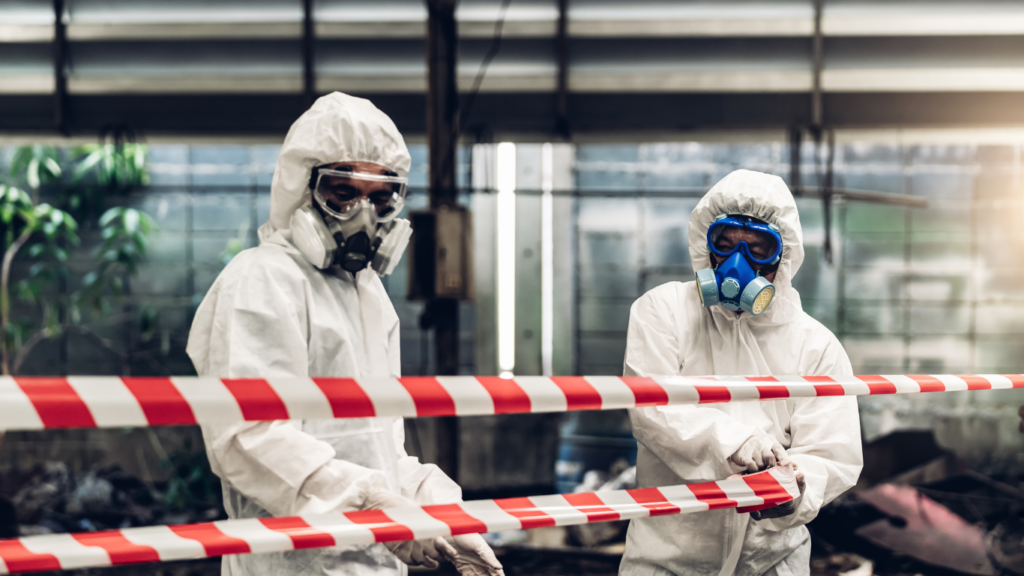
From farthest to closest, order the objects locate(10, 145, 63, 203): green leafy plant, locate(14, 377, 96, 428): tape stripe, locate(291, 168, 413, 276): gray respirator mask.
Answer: locate(10, 145, 63, 203): green leafy plant, locate(291, 168, 413, 276): gray respirator mask, locate(14, 377, 96, 428): tape stripe

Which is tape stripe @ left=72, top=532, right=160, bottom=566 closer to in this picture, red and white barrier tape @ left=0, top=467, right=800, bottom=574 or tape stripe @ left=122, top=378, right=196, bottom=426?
red and white barrier tape @ left=0, top=467, right=800, bottom=574

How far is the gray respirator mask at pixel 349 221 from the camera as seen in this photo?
1.56 metres

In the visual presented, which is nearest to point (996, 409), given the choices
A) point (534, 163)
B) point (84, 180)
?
point (534, 163)

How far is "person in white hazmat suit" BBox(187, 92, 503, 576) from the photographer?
1.37 metres

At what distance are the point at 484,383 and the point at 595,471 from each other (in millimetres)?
4481

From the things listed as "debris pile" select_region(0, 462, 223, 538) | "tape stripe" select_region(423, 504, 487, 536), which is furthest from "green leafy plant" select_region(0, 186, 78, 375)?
"tape stripe" select_region(423, 504, 487, 536)

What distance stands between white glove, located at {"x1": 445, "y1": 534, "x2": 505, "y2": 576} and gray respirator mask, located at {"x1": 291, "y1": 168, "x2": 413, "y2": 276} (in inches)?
23.9

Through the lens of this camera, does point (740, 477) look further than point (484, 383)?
Yes

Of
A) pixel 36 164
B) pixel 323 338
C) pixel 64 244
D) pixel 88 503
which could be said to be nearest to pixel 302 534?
pixel 323 338

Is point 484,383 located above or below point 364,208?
below

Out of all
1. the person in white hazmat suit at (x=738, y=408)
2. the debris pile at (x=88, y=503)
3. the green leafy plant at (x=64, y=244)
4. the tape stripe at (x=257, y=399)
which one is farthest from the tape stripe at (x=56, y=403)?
the green leafy plant at (x=64, y=244)

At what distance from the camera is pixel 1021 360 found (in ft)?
18.9

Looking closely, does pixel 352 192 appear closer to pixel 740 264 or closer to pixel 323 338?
pixel 323 338

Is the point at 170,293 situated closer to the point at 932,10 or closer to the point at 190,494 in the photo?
the point at 190,494
